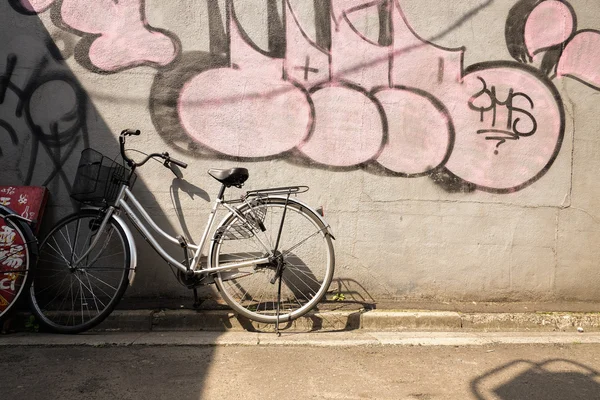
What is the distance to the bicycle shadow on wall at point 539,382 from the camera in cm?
383

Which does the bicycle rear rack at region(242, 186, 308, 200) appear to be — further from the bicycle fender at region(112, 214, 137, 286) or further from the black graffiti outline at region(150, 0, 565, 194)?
the bicycle fender at region(112, 214, 137, 286)

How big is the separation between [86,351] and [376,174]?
282 centimetres

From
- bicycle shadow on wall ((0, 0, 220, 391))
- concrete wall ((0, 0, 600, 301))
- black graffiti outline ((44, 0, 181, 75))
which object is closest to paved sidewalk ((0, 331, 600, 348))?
concrete wall ((0, 0, 600, 301))

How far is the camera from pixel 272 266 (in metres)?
4.99

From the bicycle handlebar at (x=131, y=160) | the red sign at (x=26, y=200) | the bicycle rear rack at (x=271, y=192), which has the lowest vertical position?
the red sign at (x=26, y=200)

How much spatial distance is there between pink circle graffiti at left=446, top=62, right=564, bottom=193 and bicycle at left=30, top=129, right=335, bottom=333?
1574 mm

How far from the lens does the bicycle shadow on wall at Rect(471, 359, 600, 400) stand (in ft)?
12.6

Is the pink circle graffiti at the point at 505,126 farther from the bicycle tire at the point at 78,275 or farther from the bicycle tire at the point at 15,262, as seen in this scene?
the bicycle tire at the point at 15,262

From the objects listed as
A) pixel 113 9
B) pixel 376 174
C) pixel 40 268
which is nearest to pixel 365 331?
pixel 376 174

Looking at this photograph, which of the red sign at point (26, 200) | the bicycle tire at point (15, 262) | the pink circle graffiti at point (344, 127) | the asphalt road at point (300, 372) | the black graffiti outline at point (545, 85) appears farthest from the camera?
the black graffiti outline at point (545, 85)

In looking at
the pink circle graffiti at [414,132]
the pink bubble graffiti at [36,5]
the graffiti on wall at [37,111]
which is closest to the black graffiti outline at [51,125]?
the graffiti on wall at [37,111]

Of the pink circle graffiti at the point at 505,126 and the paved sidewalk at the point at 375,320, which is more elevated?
the pink circle graffiti at the point at 505,126

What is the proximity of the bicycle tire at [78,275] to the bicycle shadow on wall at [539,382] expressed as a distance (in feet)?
9.24

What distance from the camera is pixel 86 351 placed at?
4434 mm
